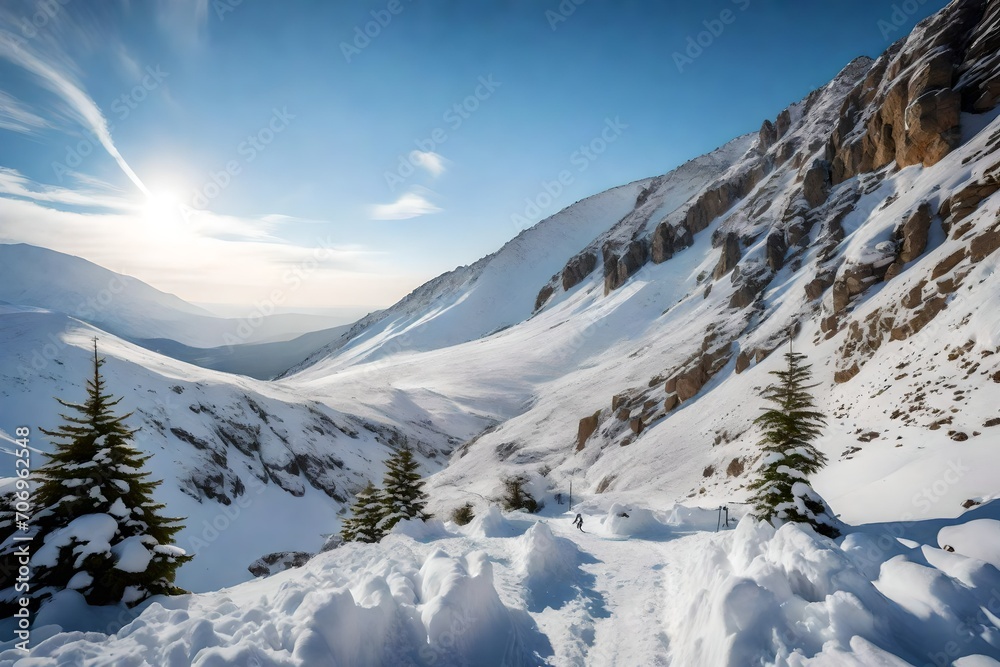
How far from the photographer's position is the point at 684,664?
6.98 meters

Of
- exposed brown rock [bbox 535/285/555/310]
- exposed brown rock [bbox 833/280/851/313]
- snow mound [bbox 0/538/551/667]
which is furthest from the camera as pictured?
exposed brown rock [bbox 535/285/555/310]

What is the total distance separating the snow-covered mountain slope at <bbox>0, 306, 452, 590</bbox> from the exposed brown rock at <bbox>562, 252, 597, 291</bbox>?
88399 millimetres

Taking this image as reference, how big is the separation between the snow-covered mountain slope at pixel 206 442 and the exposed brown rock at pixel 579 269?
88.4 metres

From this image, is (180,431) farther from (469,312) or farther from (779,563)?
(469,312)

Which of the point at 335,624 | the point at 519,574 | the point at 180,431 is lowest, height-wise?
the point at 519,574

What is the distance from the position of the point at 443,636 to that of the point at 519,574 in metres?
4.51

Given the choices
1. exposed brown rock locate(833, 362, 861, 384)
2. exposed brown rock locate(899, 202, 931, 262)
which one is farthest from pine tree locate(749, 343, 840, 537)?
exposed brown rock locate(899, 202, 931, 262)

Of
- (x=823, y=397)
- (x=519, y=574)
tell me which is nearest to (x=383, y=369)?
(x=823, y=397)

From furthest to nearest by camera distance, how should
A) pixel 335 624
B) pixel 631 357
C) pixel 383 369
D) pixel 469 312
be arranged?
pixel 469 312
pixel 383 369
pixel 631 357
pixel 335 624

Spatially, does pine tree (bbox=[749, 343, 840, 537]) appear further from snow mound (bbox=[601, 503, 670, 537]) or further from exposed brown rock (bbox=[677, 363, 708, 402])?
exposed brown rock (bbox=[677, 363, 708, 402])

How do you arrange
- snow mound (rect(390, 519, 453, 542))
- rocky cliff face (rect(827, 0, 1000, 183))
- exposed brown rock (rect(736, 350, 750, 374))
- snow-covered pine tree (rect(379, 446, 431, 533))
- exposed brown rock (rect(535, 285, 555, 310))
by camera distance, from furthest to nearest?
exposed brown rock (rect(535, 285, 555, 310)) → rocky cliff face (rect(827, 0, 1000, 183)) → exposed brown rock (rect(736, 350, 750, 374)) → snow-covered pine tree (rect(379, 446, 431, 533)) → snow mound (rect(390, 519, 453, 542))

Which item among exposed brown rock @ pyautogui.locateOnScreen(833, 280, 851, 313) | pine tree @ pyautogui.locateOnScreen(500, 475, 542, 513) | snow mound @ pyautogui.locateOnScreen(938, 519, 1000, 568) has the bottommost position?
pine tree @ pyautogui.locateOnScreen(500, 475, 542, 513)

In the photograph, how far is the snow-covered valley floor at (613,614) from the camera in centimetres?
587

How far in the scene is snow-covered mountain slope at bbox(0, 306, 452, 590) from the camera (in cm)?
2780
